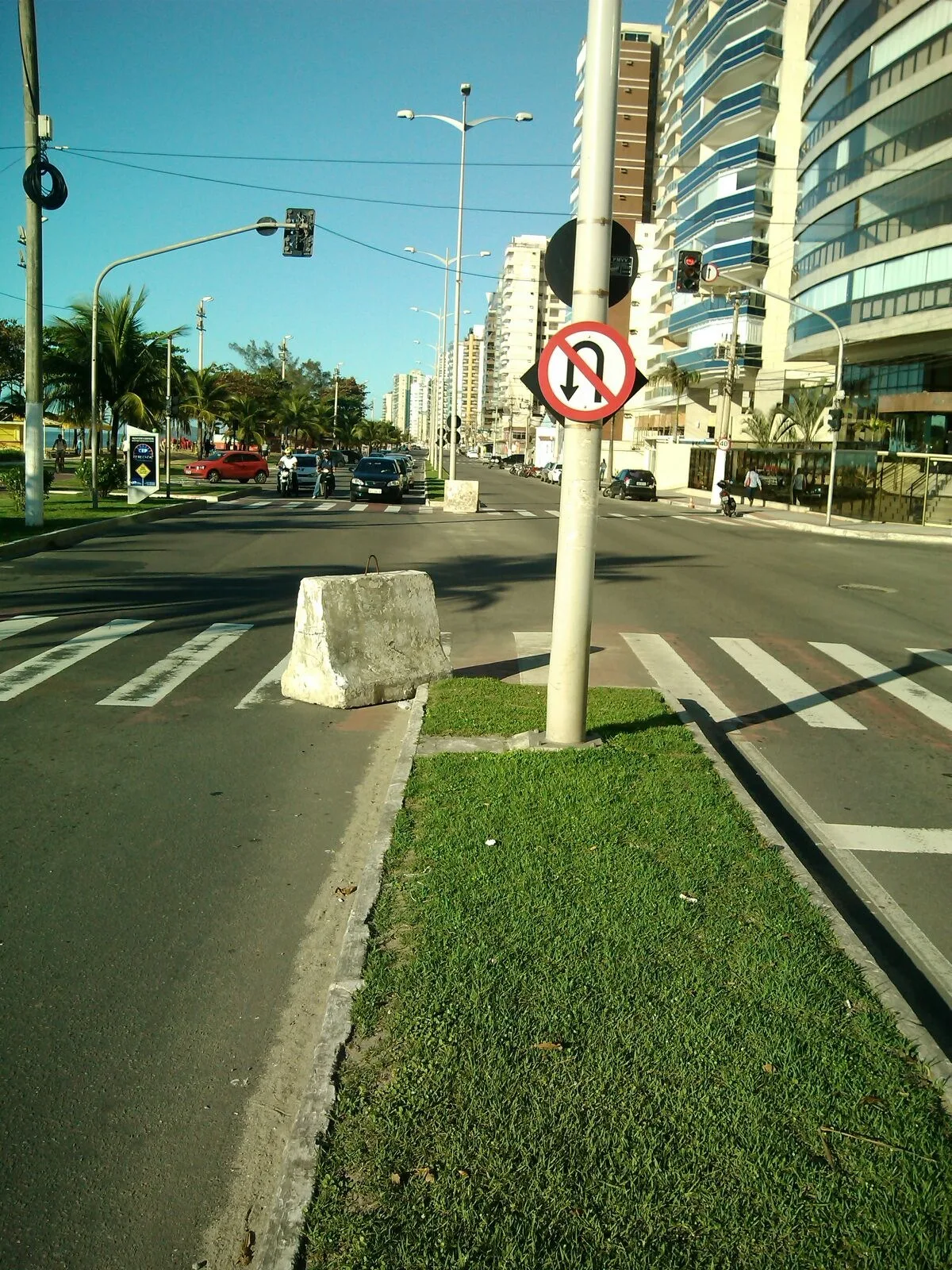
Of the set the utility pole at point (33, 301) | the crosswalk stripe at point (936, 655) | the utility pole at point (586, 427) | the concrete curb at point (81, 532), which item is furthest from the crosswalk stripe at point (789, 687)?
the utility pole at point (33, 301)

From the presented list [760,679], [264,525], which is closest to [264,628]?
[760,679]

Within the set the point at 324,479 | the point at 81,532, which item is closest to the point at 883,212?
the point at 324,479

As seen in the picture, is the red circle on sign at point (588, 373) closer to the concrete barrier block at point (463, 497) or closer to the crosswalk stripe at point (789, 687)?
the crosswalk stripe at point (789, 687)

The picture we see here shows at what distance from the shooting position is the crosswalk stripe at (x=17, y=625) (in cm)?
1136

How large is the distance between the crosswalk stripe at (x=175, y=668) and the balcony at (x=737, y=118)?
67.6 m

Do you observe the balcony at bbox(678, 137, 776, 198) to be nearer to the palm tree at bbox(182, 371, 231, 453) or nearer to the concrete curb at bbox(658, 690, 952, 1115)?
the palm tree at bbox(182, 371, 231, 453)

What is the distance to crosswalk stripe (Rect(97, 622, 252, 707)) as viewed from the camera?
29.0 feet

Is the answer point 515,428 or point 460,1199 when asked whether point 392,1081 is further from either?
point 515,428

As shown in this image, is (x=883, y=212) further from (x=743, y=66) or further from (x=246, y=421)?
(x=246, y=421)

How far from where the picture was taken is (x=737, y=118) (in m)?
69.8

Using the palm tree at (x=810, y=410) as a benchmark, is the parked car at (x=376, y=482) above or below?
below

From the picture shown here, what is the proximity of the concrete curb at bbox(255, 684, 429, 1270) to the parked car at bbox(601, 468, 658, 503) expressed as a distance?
164 feet

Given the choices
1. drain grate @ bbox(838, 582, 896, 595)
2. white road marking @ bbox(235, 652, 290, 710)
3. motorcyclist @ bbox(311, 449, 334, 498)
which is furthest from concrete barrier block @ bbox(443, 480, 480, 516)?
white road marking @ bbox(235, 652, 290, 710)

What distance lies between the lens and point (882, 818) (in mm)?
6598
